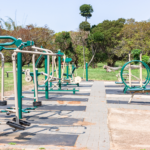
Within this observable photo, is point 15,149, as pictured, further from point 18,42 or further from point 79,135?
point 18,42

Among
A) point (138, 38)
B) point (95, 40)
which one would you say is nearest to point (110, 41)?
point (95, 40)

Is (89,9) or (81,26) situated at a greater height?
(89,9)

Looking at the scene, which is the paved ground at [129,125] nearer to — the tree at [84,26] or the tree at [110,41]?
the tree at [84,26]

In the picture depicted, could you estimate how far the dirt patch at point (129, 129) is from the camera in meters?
3.47

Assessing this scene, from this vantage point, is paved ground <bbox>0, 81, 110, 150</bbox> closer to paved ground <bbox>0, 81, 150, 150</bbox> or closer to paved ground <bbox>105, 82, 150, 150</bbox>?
paved ground <bbox>0, 81, 150, 150</bbox>

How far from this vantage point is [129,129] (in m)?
4.29

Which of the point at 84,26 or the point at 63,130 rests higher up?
the point at 84,26

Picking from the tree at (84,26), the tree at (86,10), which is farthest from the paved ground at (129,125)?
the tree at (86,10)

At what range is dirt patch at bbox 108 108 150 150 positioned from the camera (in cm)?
347

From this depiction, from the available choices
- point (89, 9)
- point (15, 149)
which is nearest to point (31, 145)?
point (15, 149)

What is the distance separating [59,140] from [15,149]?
76 cm

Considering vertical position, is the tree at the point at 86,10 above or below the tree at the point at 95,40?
above

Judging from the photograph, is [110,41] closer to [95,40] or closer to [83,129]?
[95,40]

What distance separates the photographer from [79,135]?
154 inches
